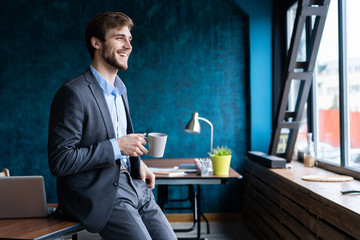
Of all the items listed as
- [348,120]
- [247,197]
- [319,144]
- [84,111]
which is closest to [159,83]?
[247,197]

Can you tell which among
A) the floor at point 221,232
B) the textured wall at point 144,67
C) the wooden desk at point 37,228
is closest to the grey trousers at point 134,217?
the wooden desk at point 37,228

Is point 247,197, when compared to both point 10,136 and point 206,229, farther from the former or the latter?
point 10,136

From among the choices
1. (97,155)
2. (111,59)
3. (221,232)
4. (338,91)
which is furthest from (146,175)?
(221,232)

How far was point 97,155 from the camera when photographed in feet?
5.00

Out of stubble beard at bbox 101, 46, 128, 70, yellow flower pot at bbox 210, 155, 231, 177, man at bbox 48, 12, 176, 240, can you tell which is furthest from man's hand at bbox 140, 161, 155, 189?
yellow flower pot at bbox 210, 155, 231, 177

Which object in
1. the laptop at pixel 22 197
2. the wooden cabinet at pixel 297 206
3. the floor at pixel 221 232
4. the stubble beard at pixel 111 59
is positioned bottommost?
the floor at pixel 221 232

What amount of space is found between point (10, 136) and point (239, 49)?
302 centimetres

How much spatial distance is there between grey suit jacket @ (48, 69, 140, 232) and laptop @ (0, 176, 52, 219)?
177 mm

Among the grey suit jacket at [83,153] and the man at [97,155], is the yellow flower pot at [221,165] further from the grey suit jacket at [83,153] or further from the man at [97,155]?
the grey suit jacket at [83,153]

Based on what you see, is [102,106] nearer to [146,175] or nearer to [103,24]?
[103,24]

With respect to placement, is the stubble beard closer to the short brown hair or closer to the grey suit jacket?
the short brown hair

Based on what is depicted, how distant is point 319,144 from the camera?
368 centimetres

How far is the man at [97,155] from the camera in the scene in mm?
1507

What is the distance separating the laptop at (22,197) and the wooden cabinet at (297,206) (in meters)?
1.52
